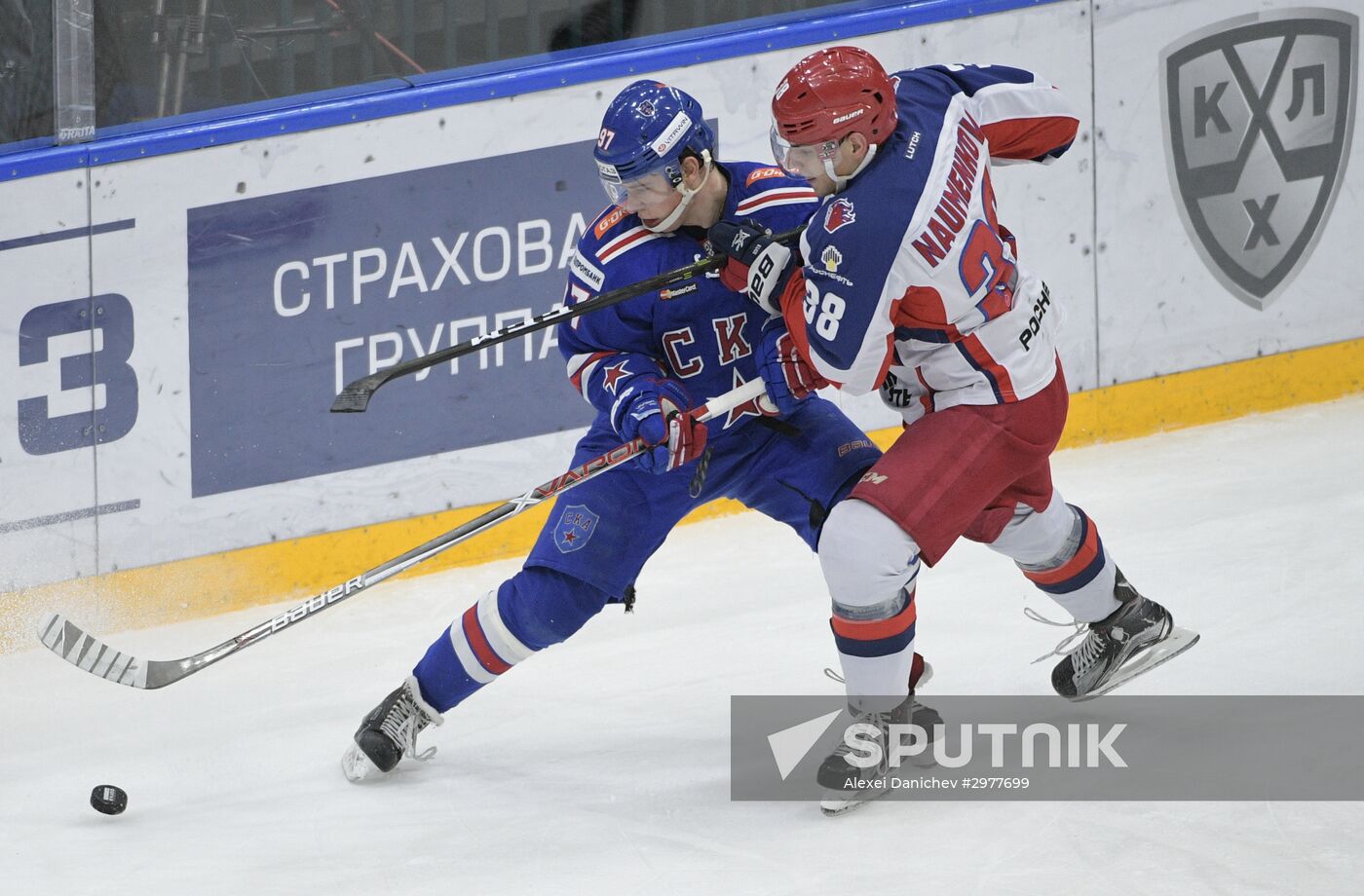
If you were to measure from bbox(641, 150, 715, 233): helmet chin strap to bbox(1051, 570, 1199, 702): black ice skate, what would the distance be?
40.5 inches

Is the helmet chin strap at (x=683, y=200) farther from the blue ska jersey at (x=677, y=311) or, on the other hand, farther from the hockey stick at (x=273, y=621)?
the hockey stick at (x=273, y=621)

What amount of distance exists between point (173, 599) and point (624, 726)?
1.42 meters

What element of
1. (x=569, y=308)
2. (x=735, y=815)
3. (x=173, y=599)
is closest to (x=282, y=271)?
(x=173, y=599)

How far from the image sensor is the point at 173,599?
4098mm

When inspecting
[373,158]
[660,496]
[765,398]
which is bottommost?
[660,496]

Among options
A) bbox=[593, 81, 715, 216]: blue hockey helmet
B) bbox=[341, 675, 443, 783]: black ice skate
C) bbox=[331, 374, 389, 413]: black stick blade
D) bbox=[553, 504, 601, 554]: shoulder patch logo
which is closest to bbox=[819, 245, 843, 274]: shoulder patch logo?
bbox=[593, 81, 715, 216]: blue hockey helmet

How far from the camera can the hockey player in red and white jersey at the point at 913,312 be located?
252 cm

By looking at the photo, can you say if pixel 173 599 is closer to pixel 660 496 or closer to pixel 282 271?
pixel 282 271

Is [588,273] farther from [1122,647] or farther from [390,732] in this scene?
[1122,647]

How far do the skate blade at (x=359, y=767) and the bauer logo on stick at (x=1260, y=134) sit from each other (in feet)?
9.34

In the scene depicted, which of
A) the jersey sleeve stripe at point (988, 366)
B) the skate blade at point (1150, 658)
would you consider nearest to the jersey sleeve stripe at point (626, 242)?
the jersey sleeve stripe at point (988, 366)

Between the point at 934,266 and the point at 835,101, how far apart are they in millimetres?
291

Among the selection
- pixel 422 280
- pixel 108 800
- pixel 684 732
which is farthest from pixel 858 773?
pixel 422 280

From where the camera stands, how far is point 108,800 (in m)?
2.96
